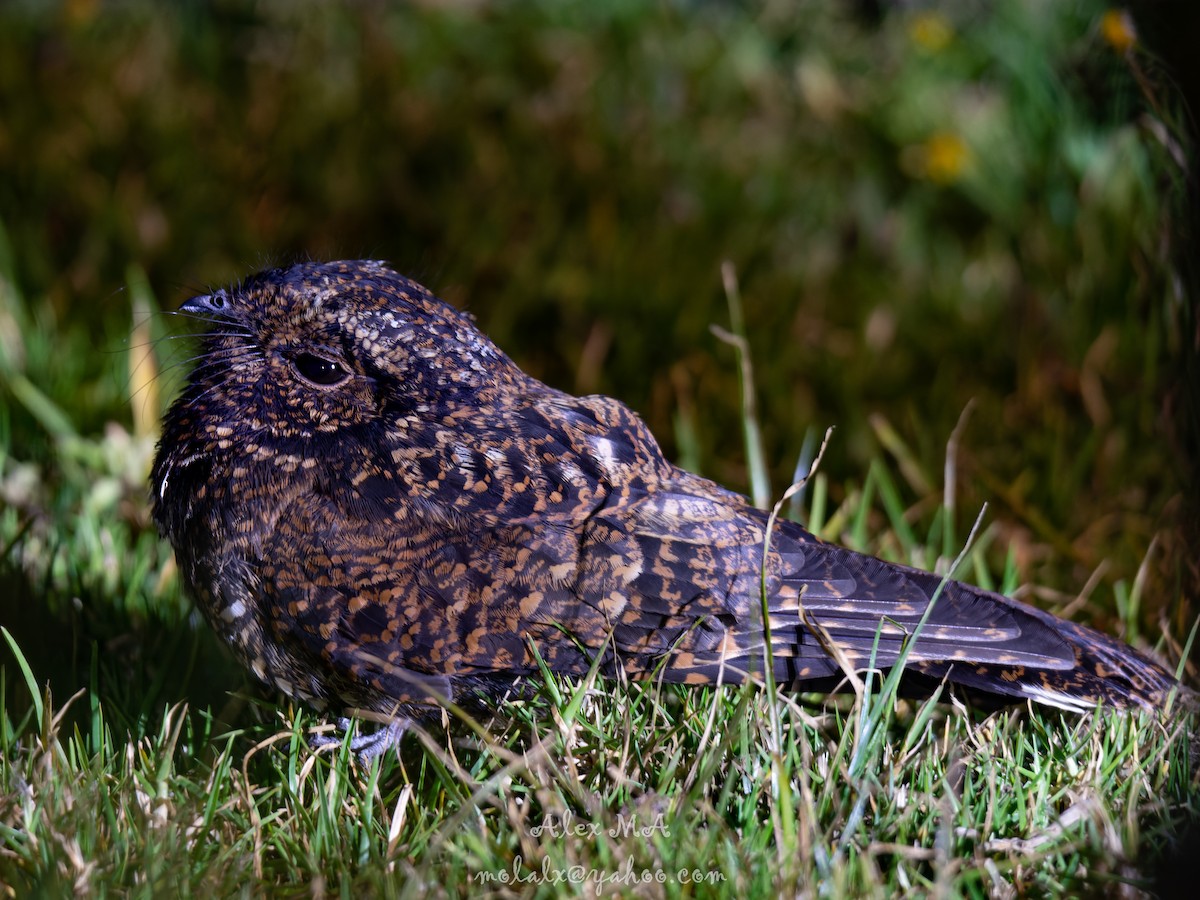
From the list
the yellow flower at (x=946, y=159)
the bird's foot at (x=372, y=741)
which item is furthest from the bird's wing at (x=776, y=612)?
the yellow flower at (x=946, y=159)

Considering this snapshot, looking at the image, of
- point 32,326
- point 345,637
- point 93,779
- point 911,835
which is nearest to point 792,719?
point 911,835

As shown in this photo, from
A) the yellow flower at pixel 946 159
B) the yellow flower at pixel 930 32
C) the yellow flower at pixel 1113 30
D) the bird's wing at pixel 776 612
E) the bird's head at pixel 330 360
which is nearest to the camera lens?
the bird's wing at pixel 776 612

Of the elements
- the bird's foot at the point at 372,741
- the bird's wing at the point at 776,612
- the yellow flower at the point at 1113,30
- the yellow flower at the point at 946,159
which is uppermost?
the yellow flower at the point at 1113,30

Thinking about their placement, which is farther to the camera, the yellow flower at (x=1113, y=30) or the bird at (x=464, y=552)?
the yellow flower at (x=1113, y=30)

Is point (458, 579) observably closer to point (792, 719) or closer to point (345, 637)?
point (345, 637)

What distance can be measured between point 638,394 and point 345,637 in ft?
9.42

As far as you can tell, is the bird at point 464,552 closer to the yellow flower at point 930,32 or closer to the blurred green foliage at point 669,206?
the blurred green foliage at point 669,206

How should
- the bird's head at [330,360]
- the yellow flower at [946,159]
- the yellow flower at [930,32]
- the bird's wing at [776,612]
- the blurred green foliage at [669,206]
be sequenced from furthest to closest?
the yellow flower at [930,32]
the yellow flower at [946,159]
the blurred green foliage at [669,206]
the bird's head at [330,360]
the bird's wing at [776,612]

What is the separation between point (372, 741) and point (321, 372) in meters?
0.82

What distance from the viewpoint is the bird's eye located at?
281 centimetres

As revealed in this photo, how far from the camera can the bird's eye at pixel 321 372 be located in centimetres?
281

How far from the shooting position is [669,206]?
6301 mm

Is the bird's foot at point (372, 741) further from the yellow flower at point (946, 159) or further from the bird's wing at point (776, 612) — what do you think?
the yellow flower at point (946, 159)

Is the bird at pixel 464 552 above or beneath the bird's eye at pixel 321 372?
beneath
